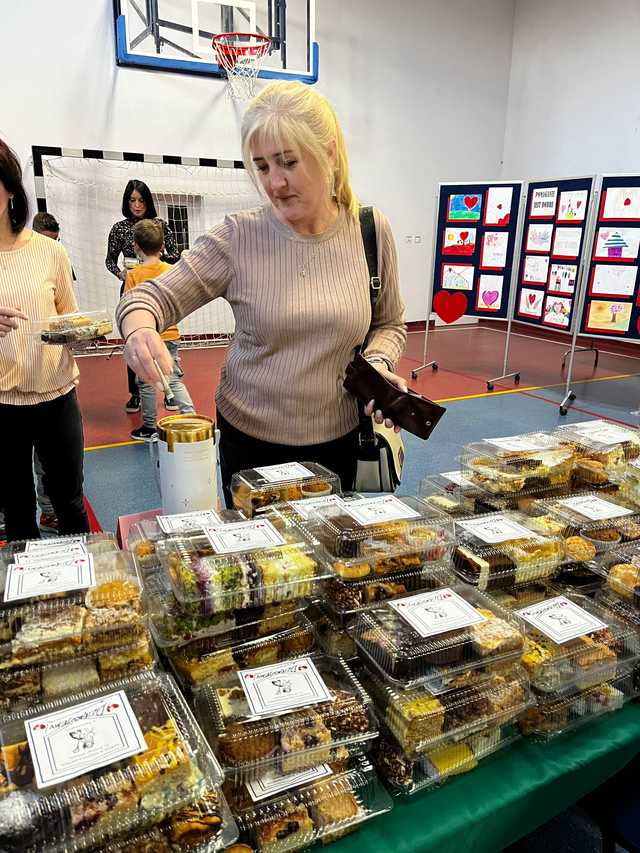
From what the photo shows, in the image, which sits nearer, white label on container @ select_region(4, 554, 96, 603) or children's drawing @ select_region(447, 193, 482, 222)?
white label on container @ select_region(4, 554, 96, 603)

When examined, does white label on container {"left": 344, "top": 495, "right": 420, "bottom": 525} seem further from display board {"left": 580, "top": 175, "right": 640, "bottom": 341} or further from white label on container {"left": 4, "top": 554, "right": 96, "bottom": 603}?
display board {"left": 580, "top": 175, "right": 640, "bottom": 341}

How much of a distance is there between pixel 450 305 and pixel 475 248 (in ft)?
2.14

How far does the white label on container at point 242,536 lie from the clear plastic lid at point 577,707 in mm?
516

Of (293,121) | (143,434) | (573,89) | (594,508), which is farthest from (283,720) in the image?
(573,89)

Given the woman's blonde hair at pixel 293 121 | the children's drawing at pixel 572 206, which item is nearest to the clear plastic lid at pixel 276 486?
the woman's blonde hair at pixel 293 121

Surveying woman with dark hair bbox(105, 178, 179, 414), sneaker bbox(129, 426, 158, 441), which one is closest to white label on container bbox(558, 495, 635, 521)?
sneaker bbox(129, 426, 158, 441)

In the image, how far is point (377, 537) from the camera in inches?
43.1

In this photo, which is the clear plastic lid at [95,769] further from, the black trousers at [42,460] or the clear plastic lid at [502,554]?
the black trousers at [42,460]

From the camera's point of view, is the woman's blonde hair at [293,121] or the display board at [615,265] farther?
the display board at [615,265]

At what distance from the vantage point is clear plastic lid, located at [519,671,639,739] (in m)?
0.98

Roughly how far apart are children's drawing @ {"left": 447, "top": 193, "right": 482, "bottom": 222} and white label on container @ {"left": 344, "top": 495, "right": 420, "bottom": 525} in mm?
5849

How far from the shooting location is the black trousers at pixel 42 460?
211 centimetres

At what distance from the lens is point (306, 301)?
152 centimetres

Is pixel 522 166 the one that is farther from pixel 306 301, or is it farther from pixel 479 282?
pixel 306 301
